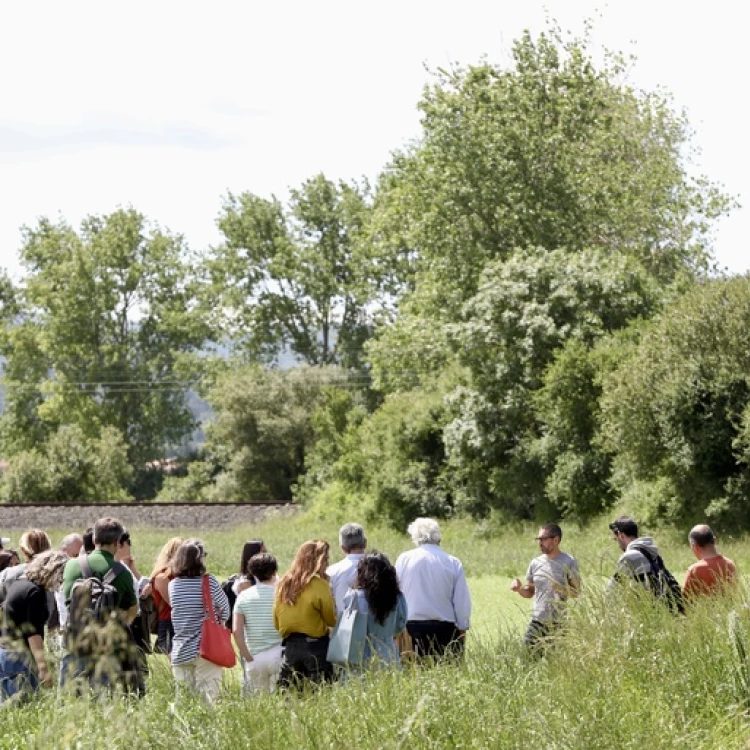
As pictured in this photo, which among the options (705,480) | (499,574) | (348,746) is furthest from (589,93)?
(348,746)

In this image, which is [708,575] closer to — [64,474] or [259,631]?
[259,631]

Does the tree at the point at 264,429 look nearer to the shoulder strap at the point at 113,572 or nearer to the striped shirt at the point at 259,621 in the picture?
the striped shirt at the point at 259,621

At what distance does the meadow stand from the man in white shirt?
3.24 feet

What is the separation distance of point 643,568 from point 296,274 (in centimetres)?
6783

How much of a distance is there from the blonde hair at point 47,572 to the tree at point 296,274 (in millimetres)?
67579

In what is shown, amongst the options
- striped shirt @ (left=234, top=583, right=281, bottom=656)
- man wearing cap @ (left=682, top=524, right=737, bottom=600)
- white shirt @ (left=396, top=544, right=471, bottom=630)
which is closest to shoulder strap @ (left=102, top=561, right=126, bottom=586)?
striped shirt @ (left=234, top=583, right=281, bottom=656)

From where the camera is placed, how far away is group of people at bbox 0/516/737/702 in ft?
32.2

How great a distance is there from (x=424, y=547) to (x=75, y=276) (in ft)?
240

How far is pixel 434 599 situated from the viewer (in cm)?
1130

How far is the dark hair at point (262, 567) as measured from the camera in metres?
10.6

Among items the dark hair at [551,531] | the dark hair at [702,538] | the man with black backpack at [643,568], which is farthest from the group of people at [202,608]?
the dark hair at [702,538]

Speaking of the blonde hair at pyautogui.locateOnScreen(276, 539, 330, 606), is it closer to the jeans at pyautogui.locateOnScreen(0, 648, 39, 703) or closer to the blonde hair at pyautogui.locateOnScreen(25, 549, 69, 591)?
A: the blonde hair at pyautogui.locateOnScreen(25, 549, 69, 591)

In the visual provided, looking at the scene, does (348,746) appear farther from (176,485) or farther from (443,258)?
(176,485)

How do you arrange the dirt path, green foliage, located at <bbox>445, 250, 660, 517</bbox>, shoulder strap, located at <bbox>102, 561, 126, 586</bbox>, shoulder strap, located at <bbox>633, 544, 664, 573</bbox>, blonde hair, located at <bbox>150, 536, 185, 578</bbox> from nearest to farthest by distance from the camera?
shoulder strap, located at <bbox>102, 561, 126, 586</bbox>, blonde hair, located at <bbox>150, 536, 185, 578</bbox>, shoulder strap, located at <bbox>633, 544, 664, 573</bbox>, green foliage, located at <bbox>445, 250, 660, 517</bbox>, the dirt path
